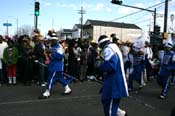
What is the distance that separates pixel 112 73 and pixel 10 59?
700cm

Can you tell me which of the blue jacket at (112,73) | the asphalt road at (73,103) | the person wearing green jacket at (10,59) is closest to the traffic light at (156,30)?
the asphalt road at (73,103)

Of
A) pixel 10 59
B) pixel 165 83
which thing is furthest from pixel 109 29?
pixel 165 83

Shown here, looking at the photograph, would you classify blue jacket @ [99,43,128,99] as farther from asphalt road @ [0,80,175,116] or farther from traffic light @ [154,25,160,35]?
traffic light @ [154,25,160,35]

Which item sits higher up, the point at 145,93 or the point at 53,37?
the point at 53,37

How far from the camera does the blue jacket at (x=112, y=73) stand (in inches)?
280

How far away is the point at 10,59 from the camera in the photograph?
13383 millimetres

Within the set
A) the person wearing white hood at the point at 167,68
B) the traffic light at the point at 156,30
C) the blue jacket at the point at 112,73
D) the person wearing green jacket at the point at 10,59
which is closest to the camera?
the blue jacket at the point at 112,73

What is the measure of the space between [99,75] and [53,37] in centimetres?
565

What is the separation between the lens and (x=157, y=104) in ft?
35.1

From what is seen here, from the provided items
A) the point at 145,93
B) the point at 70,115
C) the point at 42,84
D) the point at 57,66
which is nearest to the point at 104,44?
the point at 70,115

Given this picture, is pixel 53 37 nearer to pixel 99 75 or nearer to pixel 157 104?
pixel 157 104

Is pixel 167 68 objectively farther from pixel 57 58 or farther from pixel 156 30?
pixel 156 30

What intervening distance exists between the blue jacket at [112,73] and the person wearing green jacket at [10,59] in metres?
6.80

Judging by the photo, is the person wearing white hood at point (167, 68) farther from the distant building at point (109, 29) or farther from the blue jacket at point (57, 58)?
the distant building at point (109, 29)
